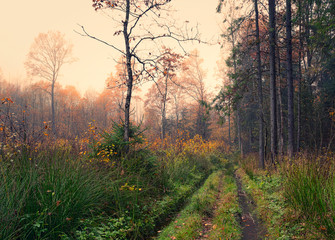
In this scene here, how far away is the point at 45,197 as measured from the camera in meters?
3.56

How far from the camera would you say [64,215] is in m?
3.56

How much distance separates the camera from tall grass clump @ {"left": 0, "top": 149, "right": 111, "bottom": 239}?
306 centimetres

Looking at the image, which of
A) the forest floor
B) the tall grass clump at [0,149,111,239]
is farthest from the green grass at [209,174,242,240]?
the tall grass clump at [0,149,111,239]

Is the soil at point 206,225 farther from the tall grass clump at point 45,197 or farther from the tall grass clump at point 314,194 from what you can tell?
the tall grass clump at point 45,197

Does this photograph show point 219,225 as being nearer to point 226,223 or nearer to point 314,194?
point 226,223

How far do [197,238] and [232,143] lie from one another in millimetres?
28295

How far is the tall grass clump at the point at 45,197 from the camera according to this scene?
3062 mm

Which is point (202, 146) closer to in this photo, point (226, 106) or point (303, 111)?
point (226, 106)

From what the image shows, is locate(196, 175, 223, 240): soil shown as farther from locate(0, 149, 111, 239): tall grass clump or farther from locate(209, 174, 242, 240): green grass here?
locate(0, 149, 111, 239): tall grass clump

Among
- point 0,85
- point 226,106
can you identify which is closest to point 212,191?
point 226,106

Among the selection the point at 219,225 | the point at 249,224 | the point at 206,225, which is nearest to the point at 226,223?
the point at 219,225

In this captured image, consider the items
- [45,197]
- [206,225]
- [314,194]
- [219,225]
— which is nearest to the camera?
[45,197]

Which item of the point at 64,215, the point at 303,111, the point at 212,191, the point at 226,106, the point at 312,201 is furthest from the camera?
the point at 303,111

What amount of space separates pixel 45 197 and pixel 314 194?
4741 mm
